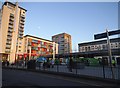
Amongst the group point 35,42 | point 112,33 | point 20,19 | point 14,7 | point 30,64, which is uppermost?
point 14,7

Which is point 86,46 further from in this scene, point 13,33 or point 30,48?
point 13,33

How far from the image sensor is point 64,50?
113 metres

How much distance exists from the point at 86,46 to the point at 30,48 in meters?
34.8

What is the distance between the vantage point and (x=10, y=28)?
69.8 metres

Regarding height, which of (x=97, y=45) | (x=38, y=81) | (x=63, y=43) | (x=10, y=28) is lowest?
(x=38, y=81)

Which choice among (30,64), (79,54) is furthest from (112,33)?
(79,54)

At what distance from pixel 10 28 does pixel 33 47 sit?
19.9 meters

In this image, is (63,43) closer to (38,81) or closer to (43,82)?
(38,81)

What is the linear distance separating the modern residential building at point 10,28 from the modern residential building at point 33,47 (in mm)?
6091

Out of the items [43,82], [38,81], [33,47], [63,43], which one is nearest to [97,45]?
[33,47]

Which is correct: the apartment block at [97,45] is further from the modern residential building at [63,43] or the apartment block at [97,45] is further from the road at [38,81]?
the road at [38,81]

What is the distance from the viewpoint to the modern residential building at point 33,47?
249 ft

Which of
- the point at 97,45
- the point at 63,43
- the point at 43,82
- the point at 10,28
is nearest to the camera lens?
the point at 43,82

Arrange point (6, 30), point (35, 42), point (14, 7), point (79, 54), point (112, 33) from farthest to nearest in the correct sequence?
point (35, 42)
point (14, 7)
point (6, 30)
point (79, 54)
point (112, 33)
